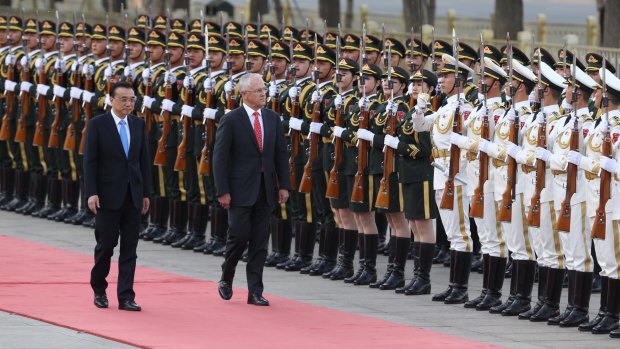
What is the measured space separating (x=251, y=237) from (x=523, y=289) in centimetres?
209

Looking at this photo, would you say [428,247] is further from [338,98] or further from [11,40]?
[11,40]

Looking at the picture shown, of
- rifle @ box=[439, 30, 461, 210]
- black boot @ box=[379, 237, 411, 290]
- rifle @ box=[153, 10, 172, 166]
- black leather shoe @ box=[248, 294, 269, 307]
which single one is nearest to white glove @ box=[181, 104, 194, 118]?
rifle @ box=[153, 10, 172, 166]

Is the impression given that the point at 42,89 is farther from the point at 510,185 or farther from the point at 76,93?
the point at 510,185

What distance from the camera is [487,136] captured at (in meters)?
14.3

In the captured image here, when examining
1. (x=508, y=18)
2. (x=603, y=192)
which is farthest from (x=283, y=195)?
(x=508, y=18)

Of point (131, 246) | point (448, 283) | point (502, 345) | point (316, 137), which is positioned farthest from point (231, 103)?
point (502, 345)

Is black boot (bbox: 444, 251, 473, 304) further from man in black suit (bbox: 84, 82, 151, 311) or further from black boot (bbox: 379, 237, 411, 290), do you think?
man in black suit (bbox: 84, 82, 151, 311)

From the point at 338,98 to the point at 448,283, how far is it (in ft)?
6.05

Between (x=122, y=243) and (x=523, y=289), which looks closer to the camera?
(x=122, y=243)

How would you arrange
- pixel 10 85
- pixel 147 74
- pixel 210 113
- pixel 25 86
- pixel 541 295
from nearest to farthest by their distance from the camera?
pixel 541 295 < pixel 210 113 < pixel 147 74 < pixel 25 86 < pixel 10 85

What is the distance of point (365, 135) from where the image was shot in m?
15.5

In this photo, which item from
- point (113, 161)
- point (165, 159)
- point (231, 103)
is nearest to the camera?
point (113, 161)

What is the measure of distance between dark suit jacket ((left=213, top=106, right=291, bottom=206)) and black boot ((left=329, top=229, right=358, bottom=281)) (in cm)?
186

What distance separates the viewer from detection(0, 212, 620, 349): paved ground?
12328 mm
